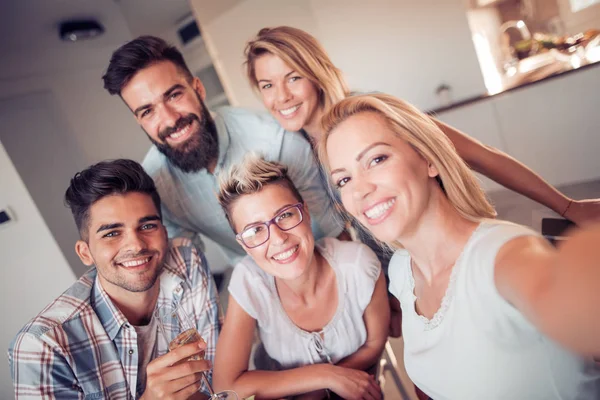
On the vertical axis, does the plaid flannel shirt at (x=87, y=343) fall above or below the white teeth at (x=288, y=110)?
below

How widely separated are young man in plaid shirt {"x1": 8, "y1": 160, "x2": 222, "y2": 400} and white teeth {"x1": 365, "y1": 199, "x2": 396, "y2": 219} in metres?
0.49

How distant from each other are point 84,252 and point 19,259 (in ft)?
0.50

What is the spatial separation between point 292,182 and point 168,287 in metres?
0.49

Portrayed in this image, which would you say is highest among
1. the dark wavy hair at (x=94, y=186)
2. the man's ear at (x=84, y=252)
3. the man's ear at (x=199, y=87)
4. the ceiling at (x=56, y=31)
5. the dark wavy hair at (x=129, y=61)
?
the ceiling at (x=56, y=31)

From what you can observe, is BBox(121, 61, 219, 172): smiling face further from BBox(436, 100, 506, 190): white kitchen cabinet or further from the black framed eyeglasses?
BBox(436, 100, 506, 190): white kitchen cabinet

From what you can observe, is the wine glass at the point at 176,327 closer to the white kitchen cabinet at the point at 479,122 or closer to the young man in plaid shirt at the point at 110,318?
the young man in plaid shirt at the point at 110,318

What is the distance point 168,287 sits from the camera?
1.11 metres

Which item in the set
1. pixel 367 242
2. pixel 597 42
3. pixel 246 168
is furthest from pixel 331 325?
pixel 597 42

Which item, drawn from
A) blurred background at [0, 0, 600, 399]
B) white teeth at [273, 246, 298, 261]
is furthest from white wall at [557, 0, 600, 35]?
white teeth at [273, 246, 298, 261]

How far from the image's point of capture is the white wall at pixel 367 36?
111 centimetres

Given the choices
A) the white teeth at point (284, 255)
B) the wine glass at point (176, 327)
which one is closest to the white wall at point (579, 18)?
the white teeth at point (284, 255)

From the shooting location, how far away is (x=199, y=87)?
1.10 m

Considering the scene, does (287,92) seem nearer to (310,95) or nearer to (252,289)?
(310,95)

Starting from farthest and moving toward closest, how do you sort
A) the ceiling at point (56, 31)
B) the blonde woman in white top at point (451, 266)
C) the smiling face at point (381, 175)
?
the ceiling at point (56, 31), the smiling face at point (381, 175), the blonde woman in white top at point (451, 266)
